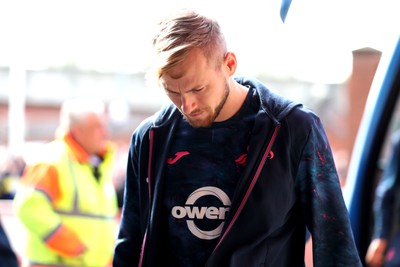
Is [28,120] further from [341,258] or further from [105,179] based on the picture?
[341,258]

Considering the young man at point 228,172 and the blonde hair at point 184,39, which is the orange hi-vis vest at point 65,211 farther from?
the blonde hair at point 184,39

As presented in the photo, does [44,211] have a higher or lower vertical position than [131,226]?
lower

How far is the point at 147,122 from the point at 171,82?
262 mm

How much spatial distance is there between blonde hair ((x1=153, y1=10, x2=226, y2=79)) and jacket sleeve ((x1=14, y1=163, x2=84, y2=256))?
2.18 metres

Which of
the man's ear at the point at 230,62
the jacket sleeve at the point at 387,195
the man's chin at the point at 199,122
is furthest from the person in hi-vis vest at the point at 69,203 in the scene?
the man's ear at the point at 230,62

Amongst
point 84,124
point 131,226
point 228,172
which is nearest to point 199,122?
point 228,172

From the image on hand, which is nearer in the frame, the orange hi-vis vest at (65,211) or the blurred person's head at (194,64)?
the blurred person's head at (194,64)

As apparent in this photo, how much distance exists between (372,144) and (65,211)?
1.66m

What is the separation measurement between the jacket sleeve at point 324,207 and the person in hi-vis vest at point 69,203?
88.3 inches

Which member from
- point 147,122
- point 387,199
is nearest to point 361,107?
point 387,199

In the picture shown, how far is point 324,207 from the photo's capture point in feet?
6.32

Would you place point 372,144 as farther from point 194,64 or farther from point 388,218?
point 194,64

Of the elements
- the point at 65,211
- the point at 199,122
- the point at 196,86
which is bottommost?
the point at 65,211

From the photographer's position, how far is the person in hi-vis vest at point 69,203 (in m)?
3.92
